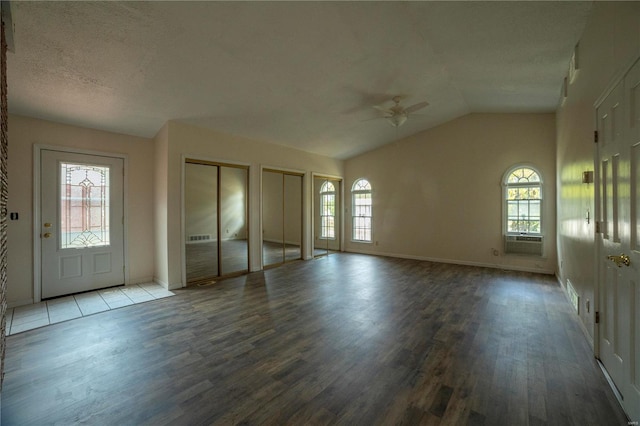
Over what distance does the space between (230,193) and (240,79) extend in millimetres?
2356

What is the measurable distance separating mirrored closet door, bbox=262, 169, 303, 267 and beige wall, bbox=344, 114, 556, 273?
89.9 inches

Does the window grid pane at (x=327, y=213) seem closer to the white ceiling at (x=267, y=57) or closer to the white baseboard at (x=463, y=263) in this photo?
the white baseboard at (x=463, y=263)

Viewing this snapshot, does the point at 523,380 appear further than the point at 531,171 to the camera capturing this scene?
No

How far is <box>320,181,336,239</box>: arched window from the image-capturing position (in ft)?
26.6

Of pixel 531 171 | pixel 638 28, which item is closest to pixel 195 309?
pixel 638 28

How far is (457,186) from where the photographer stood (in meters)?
6.70

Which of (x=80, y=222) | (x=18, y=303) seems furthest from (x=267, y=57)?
(x=18, y=303)

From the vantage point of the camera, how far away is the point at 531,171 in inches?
233

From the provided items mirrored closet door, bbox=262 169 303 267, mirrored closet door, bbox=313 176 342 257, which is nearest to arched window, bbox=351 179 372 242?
mirrored closet door, bbox=313 176 342 257

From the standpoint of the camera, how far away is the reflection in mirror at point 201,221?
16.1 ft

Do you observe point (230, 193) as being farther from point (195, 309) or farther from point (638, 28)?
point (638, 28)

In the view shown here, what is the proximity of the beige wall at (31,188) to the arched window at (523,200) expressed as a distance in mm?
7084

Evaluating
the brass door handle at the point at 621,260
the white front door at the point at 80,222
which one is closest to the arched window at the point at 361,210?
the white front door at the point at 80,222

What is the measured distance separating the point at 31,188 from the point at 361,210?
677 cm
